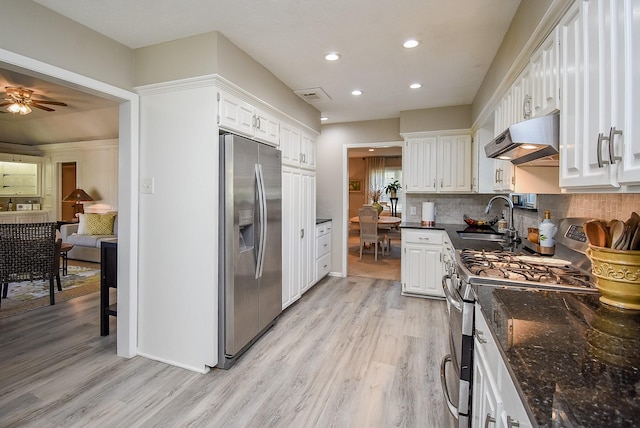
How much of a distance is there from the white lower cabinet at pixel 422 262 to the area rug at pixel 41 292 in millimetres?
4266

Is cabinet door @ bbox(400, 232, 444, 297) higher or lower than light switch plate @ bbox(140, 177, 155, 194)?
lower

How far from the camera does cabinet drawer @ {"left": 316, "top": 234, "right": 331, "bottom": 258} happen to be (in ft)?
14.8

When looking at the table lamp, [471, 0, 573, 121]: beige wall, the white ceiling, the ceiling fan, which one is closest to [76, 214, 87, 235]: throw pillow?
the table lamp

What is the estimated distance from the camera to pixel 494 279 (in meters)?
1.61

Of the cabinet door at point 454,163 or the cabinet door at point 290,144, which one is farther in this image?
the cabinet door at point 454,163

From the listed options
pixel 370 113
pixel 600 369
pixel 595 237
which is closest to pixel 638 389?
pixel 600 369

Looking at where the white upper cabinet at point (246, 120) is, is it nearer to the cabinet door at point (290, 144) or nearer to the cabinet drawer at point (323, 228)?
the cabinet door at point (290, 144)

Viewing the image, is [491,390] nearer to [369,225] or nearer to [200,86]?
[200,86]

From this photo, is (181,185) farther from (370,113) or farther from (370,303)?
(370,113)

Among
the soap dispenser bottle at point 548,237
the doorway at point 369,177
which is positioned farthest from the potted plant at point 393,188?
the soap dispenser bottle at point 548,237

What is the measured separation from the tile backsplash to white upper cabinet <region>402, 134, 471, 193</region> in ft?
1.08

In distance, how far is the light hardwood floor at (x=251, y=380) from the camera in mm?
1907

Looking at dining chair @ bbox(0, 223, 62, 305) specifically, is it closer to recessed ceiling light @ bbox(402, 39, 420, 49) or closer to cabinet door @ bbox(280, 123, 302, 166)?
cabinet door @ bbox(280, 123, 302, 166)

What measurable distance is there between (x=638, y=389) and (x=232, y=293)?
2227 mm
